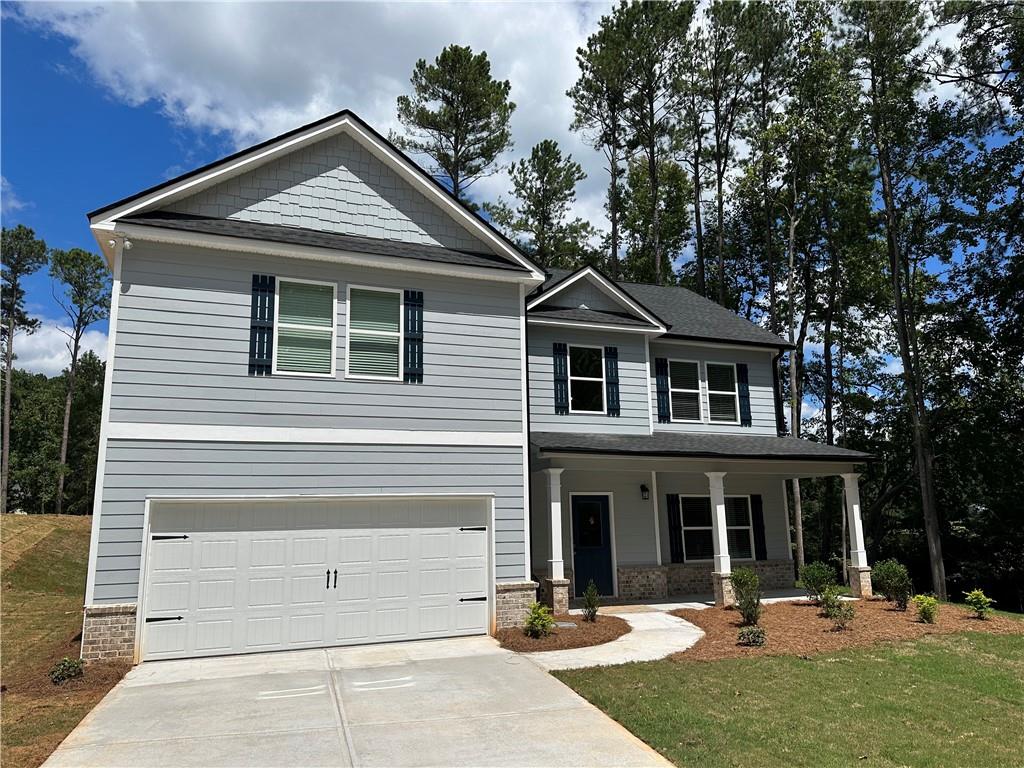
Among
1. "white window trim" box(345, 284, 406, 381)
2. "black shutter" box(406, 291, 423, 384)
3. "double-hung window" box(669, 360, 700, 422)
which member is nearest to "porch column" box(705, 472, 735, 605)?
"double-hung window" box(669, 360, 700, 422)

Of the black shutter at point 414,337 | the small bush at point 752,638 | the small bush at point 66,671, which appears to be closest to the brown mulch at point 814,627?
the small bush at point 752,638

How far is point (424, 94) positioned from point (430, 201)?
679 inches

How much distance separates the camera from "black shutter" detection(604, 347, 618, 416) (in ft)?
49.8

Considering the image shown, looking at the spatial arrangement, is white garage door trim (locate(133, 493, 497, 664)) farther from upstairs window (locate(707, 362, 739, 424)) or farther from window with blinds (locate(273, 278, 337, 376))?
upstairs window (locate(707, 362, 739, 424))

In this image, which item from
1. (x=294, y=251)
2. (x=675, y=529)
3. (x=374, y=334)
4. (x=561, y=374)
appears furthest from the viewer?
(x=675, y=529)

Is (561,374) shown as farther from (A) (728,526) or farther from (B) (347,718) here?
(B) (347,718)

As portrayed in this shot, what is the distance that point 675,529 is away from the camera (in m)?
15.9

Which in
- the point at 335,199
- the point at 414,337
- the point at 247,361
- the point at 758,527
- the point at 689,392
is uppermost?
the point at 335,199

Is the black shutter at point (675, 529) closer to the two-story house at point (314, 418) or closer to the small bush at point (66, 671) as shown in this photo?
the two-story house at point (314, 418)

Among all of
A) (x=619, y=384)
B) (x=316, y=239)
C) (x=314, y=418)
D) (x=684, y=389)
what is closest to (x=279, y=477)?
(x=314, y=418)

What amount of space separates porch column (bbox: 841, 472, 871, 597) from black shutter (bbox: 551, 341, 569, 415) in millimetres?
6689

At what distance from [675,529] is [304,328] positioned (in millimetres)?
9810

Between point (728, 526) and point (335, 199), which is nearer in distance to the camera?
point (335, 199)

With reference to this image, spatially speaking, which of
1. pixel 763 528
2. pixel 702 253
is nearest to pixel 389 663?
pixel 763 528
